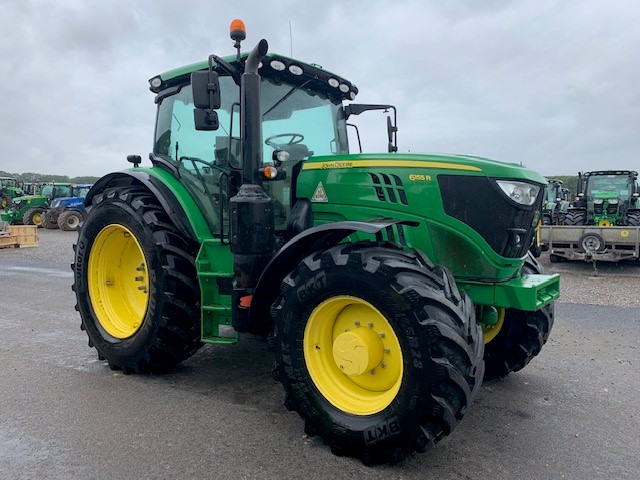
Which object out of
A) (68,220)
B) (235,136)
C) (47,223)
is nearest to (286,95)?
(235,136)

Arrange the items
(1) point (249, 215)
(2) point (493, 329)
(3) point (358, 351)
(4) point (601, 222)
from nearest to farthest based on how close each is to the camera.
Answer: (3) point (358, 351)
(1) point (249, 215)
(2) point (493, 329)
(4) point (601, 222)

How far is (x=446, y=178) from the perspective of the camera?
321 centimetres

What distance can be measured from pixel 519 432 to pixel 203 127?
9.37ft

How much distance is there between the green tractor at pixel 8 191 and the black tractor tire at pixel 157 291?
2742cm

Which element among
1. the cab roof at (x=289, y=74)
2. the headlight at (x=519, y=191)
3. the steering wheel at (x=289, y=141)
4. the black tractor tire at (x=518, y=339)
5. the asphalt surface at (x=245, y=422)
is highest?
the cab roof at (x=289, y=74)

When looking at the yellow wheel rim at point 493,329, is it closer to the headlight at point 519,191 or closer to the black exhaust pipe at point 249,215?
the headlight at point 519,191

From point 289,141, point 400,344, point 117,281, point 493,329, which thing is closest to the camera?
point 400,344

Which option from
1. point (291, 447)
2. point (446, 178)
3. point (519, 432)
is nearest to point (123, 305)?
point (291, 447)

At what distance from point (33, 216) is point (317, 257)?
2529cm

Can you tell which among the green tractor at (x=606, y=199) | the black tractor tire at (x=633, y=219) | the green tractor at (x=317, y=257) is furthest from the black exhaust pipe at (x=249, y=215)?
the green tractor at (x=606, y=199)

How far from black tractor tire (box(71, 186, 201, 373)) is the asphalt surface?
20cm

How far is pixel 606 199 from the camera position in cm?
1485

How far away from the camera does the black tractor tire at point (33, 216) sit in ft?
79.2

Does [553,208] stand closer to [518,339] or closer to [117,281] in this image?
[518,339]
